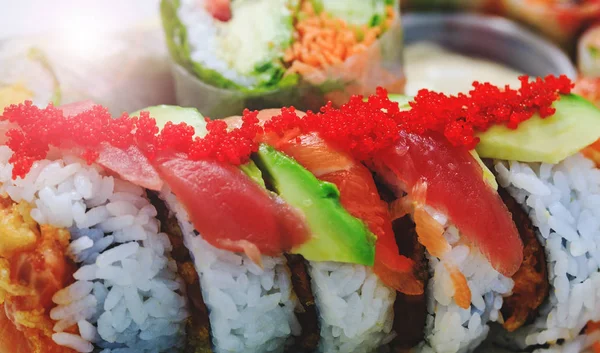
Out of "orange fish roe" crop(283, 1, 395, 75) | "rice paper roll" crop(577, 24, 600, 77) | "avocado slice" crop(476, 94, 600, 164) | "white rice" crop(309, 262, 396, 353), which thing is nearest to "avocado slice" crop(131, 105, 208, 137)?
"white rice" crop(309, 262, 396, 353)

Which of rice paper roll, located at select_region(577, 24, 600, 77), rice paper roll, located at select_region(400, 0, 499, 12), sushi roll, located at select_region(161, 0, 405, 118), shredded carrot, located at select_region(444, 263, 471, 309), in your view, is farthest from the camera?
rice paper roll, located at select_region(400, 0, 499, 12)

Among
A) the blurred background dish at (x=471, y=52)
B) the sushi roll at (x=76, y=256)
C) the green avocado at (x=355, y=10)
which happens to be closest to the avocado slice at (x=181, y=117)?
the sushi roll at (x=76, y=256)

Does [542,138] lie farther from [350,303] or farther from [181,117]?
[181,117]

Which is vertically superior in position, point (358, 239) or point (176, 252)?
point (358, 239)

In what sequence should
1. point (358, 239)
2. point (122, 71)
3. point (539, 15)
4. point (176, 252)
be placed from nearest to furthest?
point (358, 239) → point (176, 252) → point (122, 71) → point (539, 15)

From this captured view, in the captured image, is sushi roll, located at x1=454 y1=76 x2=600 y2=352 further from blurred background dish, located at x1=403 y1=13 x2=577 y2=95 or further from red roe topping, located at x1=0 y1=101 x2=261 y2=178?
blurred background dish, located at x1=403 y1=13 x2=577 y2=95

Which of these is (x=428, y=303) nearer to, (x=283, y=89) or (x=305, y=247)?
(x=305, y=247)

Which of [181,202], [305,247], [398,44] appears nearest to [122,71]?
[398,44]

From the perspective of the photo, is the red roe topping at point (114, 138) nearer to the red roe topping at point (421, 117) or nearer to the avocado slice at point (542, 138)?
the red roe topping at point (421, 117)

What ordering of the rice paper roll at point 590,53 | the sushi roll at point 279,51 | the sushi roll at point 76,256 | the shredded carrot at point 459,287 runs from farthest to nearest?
the rice paper roll at point 590,53 < the sushi roll at point 279,51 < the shredded carrot at point 459,287 < the sushi roll at point 76,256
